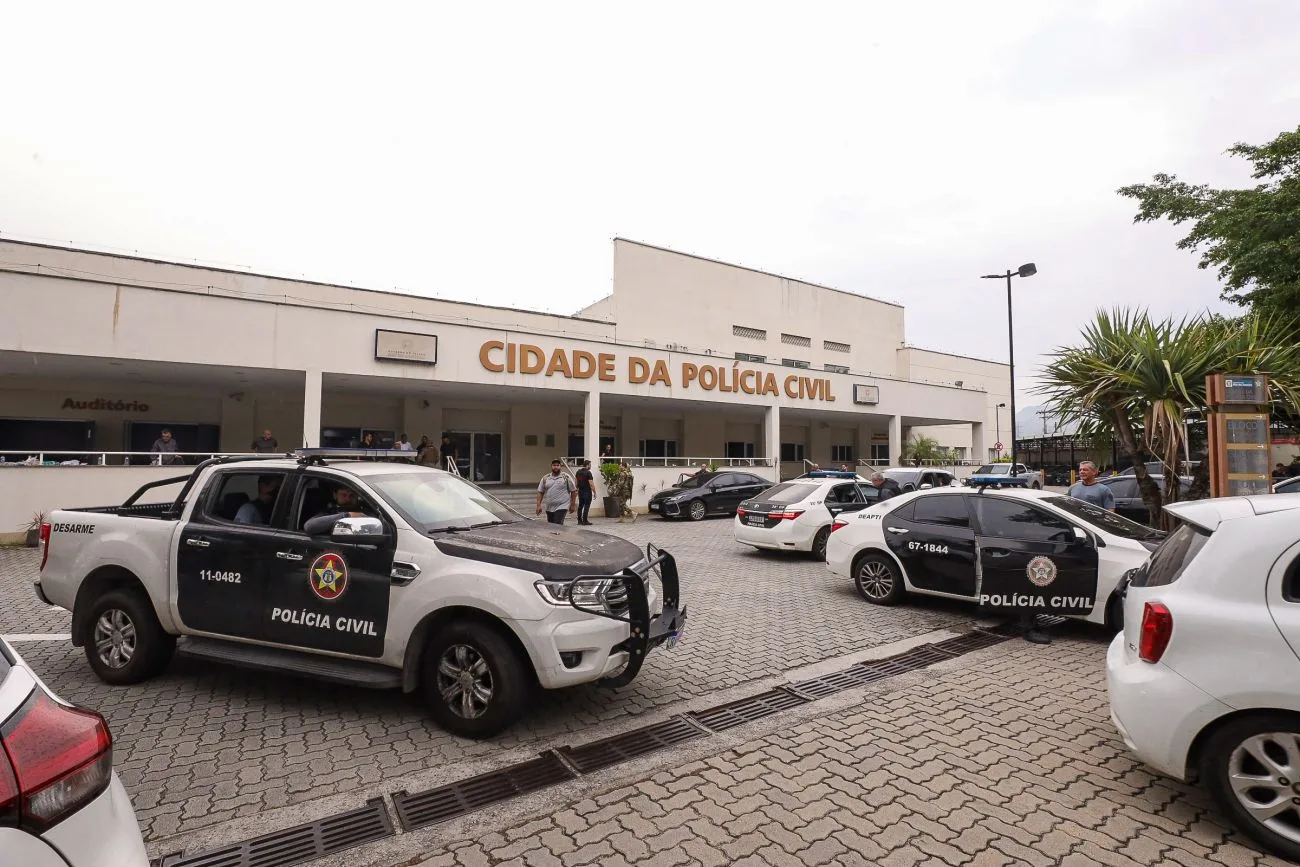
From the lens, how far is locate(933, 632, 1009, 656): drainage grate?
6.14 metres

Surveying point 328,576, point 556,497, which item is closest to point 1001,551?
point 328,576

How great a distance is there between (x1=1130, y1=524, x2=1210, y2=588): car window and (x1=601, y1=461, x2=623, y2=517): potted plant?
53.0 feet

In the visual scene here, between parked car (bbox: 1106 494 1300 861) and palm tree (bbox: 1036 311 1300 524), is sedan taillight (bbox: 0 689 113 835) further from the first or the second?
palm tree (bbox: 1036 311 1300 524)

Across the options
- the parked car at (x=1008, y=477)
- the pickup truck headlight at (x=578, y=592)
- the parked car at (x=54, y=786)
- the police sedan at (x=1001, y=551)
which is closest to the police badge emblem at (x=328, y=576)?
the pickup truck headlight at (x=578, y=592)

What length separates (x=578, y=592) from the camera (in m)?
4.01

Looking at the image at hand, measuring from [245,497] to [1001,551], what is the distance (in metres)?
6.75

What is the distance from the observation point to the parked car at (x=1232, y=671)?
2865 millimetres

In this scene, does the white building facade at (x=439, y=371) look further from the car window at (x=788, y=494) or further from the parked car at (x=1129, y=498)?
the parked car at (x=1129, y=498)

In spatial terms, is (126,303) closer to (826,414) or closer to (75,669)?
(75,669)

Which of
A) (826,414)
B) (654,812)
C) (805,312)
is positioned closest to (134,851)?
(654,812)

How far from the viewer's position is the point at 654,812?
330cm

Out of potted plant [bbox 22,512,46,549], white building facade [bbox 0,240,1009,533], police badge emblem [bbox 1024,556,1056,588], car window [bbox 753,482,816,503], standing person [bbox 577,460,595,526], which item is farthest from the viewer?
standing person [bbox 577,460,595,526]

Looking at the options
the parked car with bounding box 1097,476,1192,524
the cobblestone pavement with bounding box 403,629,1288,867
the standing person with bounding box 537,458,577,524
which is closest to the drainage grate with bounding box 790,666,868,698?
the cobblestone pavement with bounding box 403,629,1288,867

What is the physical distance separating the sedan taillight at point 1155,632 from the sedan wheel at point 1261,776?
37 centimetres
